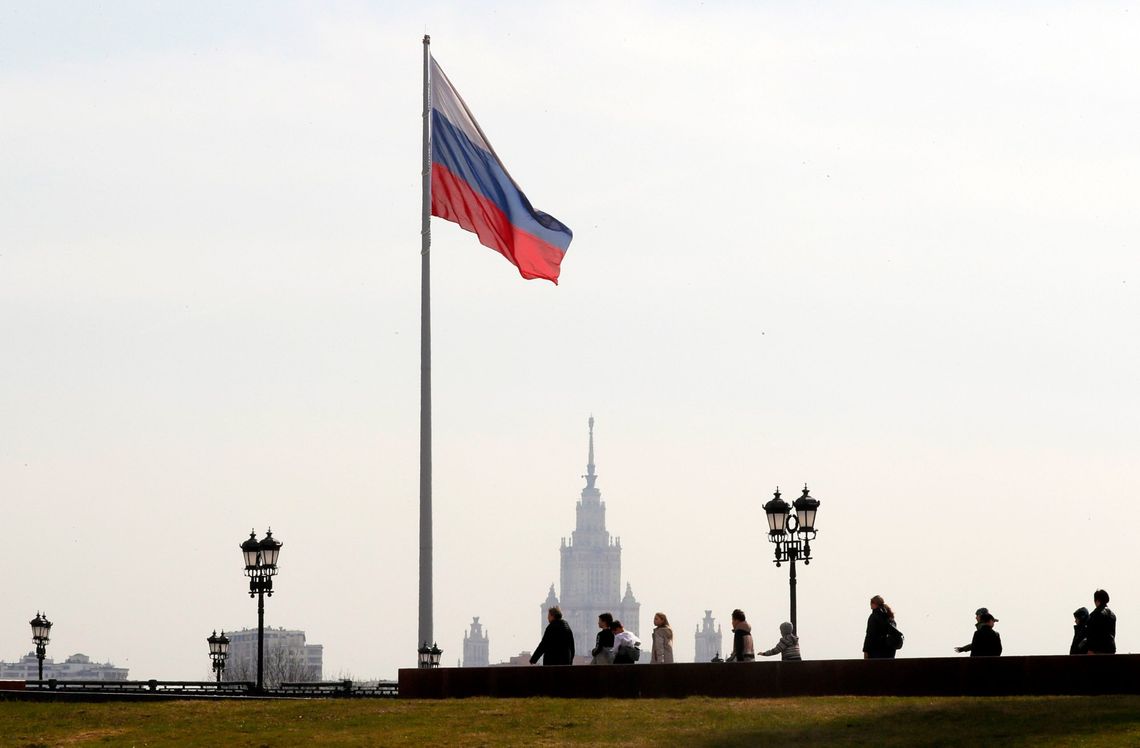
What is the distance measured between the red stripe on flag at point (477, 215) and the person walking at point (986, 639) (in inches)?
388

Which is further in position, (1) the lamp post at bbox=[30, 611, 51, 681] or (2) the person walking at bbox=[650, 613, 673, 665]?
(1) the lamp post at bbox=[30, 611, 51, 681]

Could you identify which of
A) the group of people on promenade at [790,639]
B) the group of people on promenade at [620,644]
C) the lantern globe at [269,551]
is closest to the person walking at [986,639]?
the group of people on promenade at [790,639]

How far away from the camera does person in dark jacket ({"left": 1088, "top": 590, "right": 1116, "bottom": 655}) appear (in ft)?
77.9

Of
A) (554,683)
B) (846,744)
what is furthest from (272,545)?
(846,744)

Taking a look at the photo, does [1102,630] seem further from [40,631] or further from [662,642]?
[40,631]

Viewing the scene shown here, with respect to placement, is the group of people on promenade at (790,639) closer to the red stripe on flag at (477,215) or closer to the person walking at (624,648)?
the person walking at (624,648)

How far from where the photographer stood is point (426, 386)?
3070cm

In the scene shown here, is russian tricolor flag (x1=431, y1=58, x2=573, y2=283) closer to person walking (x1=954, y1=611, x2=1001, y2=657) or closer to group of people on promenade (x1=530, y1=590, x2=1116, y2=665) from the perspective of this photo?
group of people on promenade (x1=530, y1=590, x2=1116, y2=665)

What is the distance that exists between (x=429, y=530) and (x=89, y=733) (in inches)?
321

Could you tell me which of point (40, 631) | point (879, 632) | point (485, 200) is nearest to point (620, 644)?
point (879, 632)

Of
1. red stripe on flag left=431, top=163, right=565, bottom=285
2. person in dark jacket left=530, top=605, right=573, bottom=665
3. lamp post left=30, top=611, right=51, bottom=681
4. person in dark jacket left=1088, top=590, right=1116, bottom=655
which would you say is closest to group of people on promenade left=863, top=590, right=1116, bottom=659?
person in dark jacket left=1088, top=590, right=1116, bottom=655

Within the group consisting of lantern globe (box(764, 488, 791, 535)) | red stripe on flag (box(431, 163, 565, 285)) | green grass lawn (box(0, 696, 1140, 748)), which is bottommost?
green grass lawn (box(0, 696, 1140, 748))

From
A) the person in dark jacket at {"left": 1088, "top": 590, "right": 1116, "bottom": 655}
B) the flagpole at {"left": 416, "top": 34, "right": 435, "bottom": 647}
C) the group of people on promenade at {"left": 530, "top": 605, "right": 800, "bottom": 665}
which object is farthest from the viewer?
the flagpole at {"left": 416, "top": 34, "right": 435, "bottom": 647}

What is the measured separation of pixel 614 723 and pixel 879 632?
503cm
